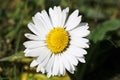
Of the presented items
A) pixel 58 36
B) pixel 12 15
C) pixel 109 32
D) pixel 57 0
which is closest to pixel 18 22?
pixel 12 15

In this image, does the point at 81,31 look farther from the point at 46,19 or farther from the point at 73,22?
the point at 46,19

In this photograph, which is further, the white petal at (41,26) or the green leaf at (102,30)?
the green leaf at (102,30)

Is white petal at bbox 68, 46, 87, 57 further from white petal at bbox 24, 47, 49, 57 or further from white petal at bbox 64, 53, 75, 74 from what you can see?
white petal at bbox 24, 47, 49, 57

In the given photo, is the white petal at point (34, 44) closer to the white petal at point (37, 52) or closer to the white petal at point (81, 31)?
the white petal at point (37, 52)

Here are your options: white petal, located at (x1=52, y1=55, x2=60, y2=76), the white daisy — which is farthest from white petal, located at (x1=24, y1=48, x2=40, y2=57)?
white petal, located at (x1=52, y1=55, x2=60, y2=76)

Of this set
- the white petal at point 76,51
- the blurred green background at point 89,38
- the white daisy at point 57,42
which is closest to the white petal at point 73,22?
the white daisy at point 57,42

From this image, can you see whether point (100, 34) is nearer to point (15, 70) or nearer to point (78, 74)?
point (78, 74)

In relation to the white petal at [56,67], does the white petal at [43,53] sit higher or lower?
higher
